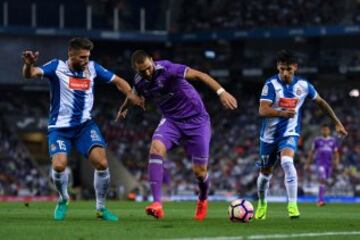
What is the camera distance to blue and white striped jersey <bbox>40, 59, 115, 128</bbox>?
14.4 meters

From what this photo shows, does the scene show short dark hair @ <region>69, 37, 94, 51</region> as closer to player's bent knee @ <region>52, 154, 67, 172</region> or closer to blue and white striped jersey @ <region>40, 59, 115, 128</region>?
blue and white striped jersey @ <region>40, 59, 115, 128</region>

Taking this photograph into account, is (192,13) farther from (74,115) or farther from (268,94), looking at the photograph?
(74,115)

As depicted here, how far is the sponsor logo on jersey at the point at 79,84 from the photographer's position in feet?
47.5

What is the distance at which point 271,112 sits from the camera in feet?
52.2

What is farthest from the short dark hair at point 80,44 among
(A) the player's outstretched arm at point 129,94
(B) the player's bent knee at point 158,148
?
(B) the player's bent knee at point 158,148

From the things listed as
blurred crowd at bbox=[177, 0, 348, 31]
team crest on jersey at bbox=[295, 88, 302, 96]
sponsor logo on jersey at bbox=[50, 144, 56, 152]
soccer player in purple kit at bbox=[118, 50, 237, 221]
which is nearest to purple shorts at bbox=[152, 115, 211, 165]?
soccer player in purple kit at bbox=[118, 50, 237, 221]

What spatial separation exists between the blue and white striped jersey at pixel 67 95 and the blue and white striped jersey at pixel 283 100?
318cm

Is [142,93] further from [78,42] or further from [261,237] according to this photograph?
[261,237]

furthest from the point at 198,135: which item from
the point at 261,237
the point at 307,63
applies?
the point at 307,63

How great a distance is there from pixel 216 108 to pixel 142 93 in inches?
1487

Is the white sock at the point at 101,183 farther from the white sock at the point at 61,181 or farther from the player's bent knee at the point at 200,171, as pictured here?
the player's bent knee at the point at 200,171

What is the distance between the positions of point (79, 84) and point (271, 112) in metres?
3.36

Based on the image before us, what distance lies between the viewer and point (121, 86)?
14.6 metres

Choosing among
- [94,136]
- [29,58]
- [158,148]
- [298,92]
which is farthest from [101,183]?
[298,92]
